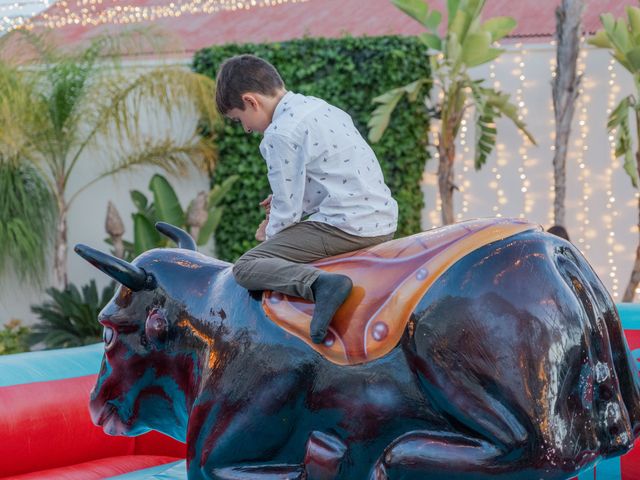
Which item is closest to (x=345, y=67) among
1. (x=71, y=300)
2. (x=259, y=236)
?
(x=71, y=300)

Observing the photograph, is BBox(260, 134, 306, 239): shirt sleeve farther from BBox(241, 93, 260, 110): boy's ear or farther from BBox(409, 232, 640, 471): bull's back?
BBox(409, 232, 640, 471): bull's back

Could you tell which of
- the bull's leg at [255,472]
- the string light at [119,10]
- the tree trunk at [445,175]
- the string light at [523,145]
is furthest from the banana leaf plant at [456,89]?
the bull's leg at [255,472]

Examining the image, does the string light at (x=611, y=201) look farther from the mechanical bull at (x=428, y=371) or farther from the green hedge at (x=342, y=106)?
the mechanical bull at (x=428, y=371)

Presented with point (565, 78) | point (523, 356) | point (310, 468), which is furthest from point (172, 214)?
point (523, 356)

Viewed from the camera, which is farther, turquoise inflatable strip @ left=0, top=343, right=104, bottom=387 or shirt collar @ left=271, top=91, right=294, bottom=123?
turquoise inflatable strip @ left=0, top=343, right=104, bottom=387

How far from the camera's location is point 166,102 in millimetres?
11617

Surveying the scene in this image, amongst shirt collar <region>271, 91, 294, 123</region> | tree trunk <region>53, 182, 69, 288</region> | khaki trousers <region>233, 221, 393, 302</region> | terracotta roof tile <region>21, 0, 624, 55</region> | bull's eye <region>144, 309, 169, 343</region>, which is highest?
shirt collar <region>271, 91, 294, 123</region>

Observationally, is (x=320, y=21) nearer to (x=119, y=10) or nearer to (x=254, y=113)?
(x=119, y=10)

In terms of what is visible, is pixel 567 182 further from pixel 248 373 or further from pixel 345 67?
pixel 248 373

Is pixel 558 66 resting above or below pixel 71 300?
above

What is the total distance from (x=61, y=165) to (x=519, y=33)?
6257mm

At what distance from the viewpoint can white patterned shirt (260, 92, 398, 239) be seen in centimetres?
298

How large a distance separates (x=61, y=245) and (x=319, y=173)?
9.14 m

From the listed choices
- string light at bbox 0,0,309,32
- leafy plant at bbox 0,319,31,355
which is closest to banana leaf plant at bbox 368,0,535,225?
leafy plant at bbox 0,319,31,355
